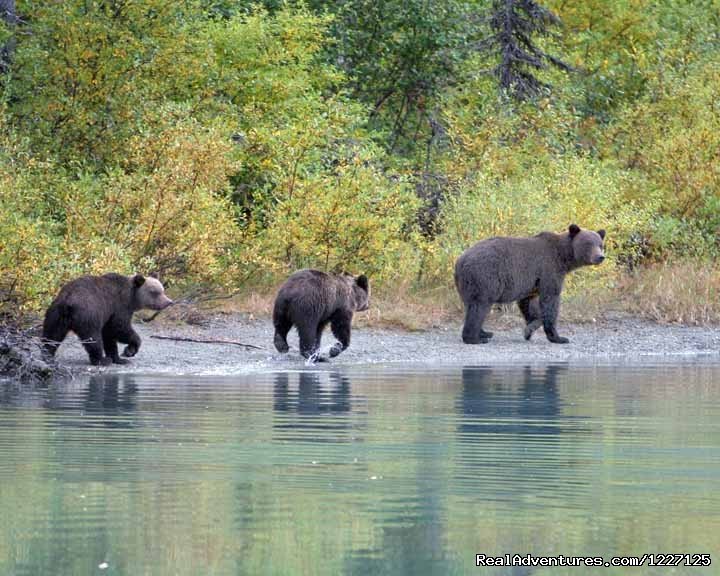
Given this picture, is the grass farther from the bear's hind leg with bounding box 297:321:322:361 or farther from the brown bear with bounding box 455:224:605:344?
the bear's hind leg with bounding box 297:321:322:361

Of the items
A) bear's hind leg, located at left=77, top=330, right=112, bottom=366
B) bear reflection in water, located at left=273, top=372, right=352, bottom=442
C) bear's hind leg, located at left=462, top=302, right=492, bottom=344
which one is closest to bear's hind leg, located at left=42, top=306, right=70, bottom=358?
bear's hind leg, located at left=77, top=330, right=112, bottom=366

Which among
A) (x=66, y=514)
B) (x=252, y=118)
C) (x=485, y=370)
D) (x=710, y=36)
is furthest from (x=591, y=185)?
(x=66, y=514)

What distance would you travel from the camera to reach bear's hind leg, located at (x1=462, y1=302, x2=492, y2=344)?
1928cm

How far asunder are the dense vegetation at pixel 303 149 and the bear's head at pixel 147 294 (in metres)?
0.77

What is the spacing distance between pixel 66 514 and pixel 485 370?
366 inches

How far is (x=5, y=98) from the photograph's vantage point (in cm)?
2058

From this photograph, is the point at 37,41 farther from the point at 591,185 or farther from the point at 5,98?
the point at 591,185

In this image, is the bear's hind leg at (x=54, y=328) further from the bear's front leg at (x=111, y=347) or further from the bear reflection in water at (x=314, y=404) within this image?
the bear reflection in water at (x=314, y=404)

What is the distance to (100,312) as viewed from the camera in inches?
611

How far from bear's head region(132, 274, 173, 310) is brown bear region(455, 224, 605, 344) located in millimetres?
4172

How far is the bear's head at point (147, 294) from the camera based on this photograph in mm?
16484

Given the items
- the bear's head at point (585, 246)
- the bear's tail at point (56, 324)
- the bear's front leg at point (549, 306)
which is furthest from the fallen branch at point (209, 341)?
the bear's head at point (585, 246)

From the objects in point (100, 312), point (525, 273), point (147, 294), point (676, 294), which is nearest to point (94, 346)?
point (100, 312)

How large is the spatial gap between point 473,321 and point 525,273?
93 cm
